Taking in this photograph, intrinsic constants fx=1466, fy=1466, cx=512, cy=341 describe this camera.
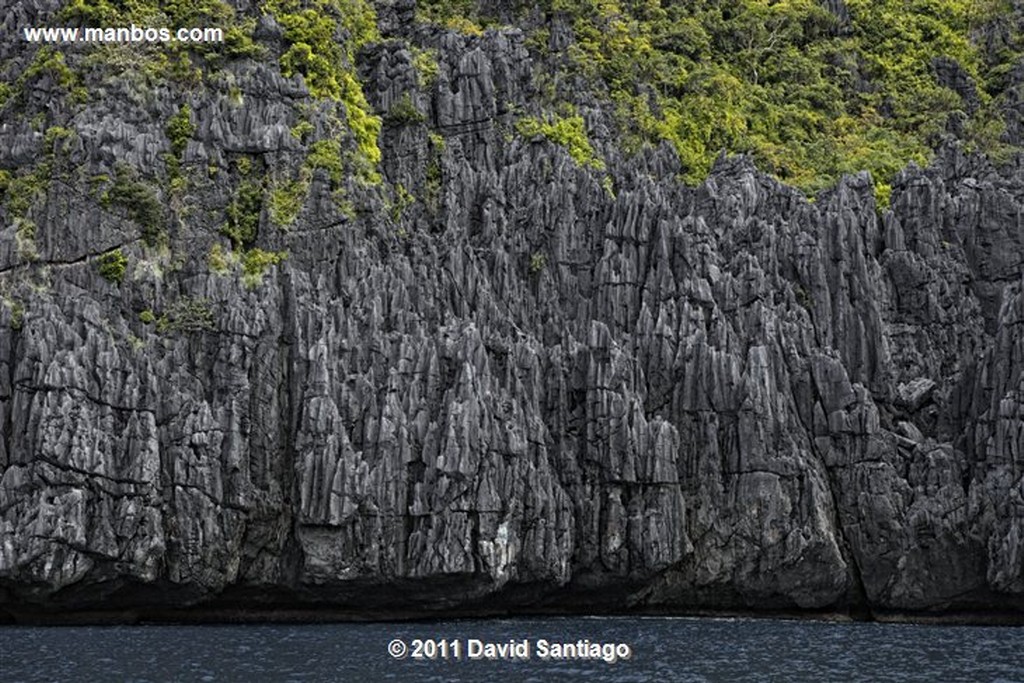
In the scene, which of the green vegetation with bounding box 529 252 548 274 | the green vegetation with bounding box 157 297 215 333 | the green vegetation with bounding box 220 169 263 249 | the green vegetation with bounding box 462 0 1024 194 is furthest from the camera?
the green vegetation with bounding box 462 0 1024 194

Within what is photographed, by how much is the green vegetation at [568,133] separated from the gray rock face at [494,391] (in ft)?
10.5

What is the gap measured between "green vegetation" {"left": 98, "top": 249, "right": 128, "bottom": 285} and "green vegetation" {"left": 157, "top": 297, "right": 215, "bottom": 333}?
10.3 ft

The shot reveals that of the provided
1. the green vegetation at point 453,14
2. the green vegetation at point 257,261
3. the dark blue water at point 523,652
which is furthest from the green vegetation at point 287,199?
the dark blue water at point 523,652

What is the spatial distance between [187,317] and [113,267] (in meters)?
4.89

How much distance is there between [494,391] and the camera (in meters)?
78.1

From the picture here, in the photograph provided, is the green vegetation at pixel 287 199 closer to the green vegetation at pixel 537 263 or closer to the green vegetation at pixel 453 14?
the green vegetation at pixel 537 263

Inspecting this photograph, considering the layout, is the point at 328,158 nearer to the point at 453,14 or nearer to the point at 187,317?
the point at 187,317

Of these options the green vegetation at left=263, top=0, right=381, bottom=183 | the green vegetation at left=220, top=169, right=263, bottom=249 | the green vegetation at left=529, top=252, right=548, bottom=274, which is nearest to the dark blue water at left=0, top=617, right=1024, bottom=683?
the green vegetation at left=529, top=252, right=548, bottom=274

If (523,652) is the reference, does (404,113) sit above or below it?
above

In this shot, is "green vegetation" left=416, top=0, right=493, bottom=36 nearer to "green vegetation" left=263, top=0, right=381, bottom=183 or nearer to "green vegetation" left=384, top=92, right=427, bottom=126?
"green vegetation" left=263, top=0, right=381, bottom=183

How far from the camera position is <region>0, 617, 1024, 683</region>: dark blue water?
180ft

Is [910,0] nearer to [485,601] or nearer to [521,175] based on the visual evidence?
[521,175]

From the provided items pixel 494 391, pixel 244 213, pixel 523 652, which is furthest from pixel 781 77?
pixel 523 652

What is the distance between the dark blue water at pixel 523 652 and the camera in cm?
5500
